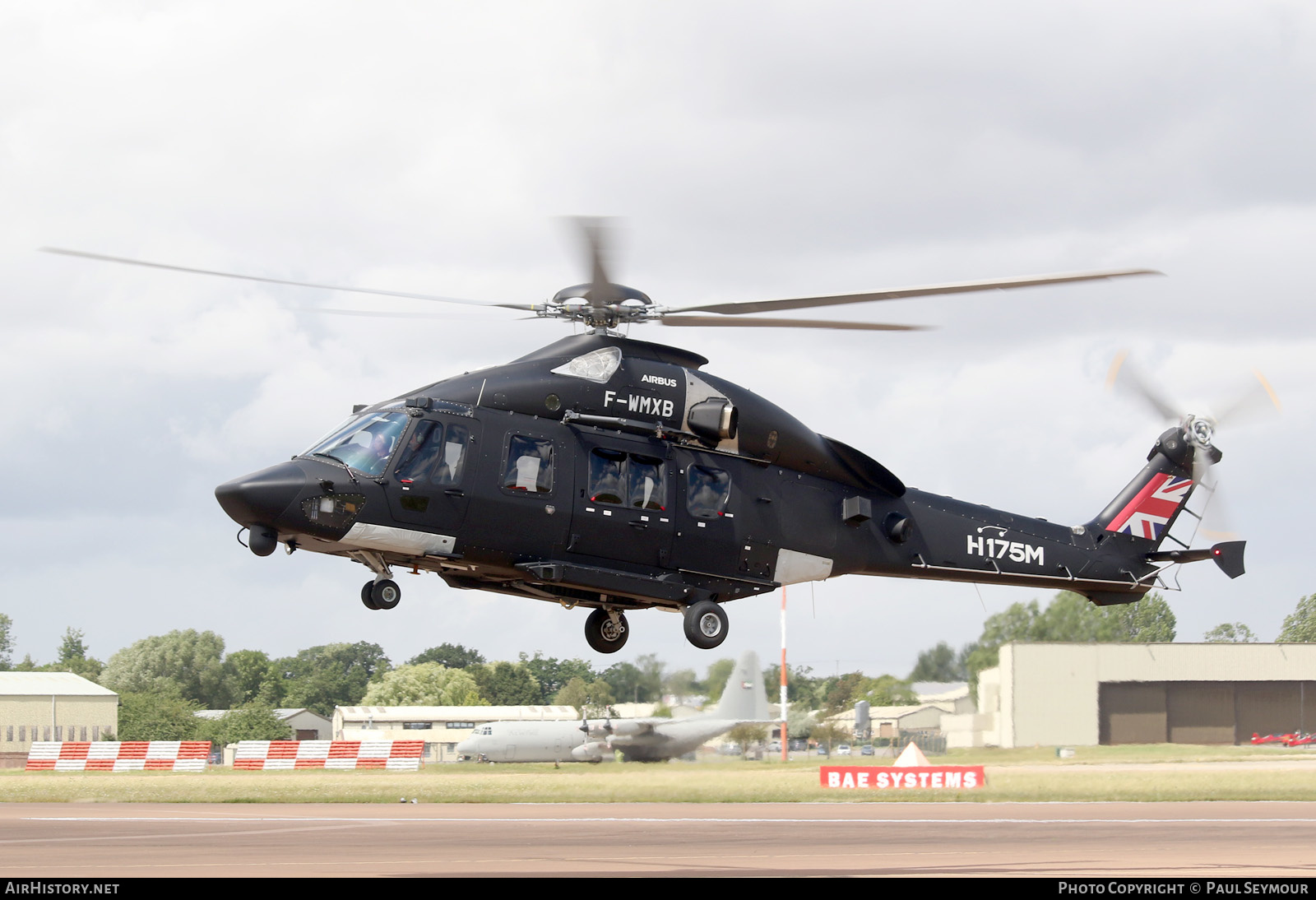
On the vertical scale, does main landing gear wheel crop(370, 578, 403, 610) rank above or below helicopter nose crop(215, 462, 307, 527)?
below

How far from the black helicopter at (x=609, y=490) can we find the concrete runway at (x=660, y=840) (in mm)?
3892

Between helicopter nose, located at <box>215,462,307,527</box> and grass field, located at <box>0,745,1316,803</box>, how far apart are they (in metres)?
23.8

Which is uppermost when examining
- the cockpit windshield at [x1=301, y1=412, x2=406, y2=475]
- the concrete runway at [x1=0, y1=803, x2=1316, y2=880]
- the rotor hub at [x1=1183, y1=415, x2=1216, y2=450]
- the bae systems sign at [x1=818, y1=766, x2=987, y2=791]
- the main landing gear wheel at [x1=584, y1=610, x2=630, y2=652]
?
Answer: the rotor hub at [x1=1183, y1=415, x2=1216, y2=450]

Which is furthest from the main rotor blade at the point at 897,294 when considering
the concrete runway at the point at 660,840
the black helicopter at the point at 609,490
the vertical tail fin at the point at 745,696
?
the vertical tail fin at the point at 745,696

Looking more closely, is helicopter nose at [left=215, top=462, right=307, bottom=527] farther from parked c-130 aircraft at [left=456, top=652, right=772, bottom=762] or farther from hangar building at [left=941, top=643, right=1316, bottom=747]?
hangar building at [left=941, top=643, right=1316, bottom=747]

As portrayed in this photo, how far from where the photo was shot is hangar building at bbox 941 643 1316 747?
55719 mm

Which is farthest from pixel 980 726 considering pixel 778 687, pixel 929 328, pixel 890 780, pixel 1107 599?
pixel 929 328

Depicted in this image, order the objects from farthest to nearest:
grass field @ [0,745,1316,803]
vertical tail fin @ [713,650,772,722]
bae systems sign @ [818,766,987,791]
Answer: vertical tail fin @ [713,650,772,722] < bae systems sign @ [818,766,987,791] < grass field @ [0,745,1316,803]

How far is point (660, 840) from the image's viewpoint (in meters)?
24.5

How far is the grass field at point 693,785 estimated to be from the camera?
39.7m

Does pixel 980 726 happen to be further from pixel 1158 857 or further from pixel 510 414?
pixel 510 414

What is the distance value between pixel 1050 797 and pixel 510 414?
27433mm

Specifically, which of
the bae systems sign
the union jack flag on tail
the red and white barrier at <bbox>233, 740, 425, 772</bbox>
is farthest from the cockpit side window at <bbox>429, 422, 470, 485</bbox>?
the red and white barrier at <bbox>233, 740, 425, 772</bbox>

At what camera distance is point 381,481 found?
17.4 metres
